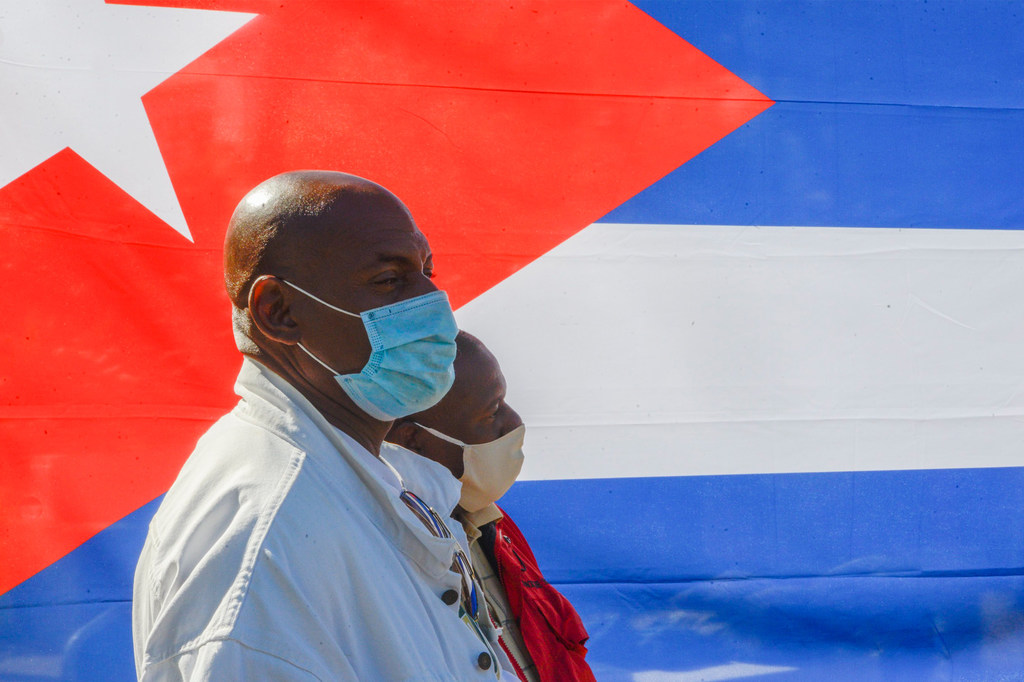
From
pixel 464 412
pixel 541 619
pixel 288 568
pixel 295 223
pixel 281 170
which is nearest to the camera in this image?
pixel 288 568

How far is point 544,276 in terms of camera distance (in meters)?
2.20

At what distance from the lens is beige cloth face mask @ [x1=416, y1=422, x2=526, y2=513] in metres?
1.69

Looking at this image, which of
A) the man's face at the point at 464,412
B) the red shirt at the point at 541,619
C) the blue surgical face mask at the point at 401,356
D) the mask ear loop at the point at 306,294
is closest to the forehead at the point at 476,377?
the man's face at the point at 464,412

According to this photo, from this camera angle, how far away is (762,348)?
2.22 m

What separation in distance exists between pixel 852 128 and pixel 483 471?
132cm

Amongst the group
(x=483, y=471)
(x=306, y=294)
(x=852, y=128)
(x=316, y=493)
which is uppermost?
(x=852, y=128)

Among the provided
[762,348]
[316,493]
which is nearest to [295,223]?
[316,493]

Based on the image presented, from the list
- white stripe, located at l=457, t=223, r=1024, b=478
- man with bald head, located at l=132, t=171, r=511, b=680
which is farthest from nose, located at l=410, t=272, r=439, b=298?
white stripe, located at l=457, t=223, r=1024, b=478

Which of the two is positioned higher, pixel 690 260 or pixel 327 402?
pixel 690 260

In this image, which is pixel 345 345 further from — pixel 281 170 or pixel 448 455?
pixel 281 170

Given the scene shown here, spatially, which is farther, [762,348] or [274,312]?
[762,348]

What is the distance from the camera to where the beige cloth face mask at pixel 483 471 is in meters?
1.69

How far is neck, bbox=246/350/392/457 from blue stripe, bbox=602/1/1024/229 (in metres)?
1.30

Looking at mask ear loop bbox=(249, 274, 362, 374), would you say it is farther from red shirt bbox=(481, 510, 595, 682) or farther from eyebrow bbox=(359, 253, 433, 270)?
red shirt bbox=(481, 510, 595, 682)
